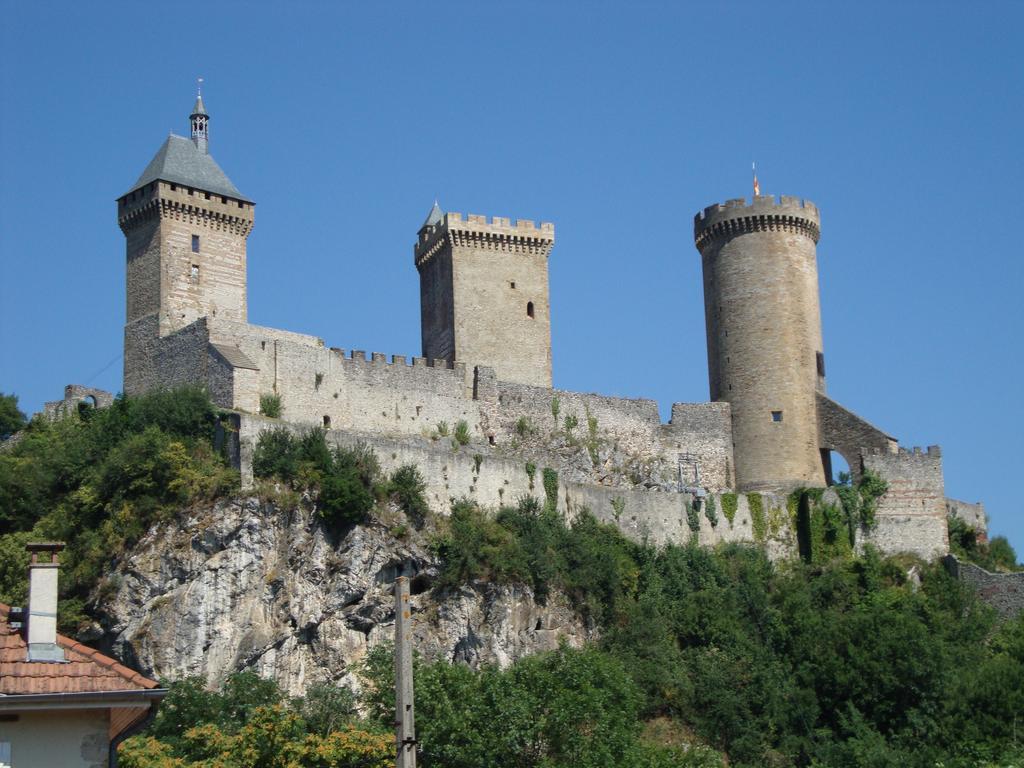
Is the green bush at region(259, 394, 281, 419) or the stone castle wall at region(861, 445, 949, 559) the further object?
the stone castle wall at region(861, 445, 949, 559)

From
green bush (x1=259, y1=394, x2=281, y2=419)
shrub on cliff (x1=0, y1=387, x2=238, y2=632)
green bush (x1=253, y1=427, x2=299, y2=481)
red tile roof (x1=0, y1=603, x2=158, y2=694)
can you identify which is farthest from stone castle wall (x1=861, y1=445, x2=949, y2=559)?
red tile roof (x1=0, y1=603, x2=158, y2=694)

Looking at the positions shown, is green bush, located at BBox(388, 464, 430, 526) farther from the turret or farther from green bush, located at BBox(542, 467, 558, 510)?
the turret

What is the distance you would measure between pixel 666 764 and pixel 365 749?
7642 mm

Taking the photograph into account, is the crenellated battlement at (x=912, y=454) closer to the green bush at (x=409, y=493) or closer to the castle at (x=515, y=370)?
the castle at (x=515, y=370)

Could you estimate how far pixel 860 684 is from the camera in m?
40.2

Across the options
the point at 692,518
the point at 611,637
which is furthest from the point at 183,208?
the point at 611,637

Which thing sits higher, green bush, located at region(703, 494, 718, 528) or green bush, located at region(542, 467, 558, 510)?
green bush, located at region(542, 467, 558, 510)

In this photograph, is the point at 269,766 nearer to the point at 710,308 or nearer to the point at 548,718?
the point at 548,718

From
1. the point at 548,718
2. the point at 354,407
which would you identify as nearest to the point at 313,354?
the point at 354,407

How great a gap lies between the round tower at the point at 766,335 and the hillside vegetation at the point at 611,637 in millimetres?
5703

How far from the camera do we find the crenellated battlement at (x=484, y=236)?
5203 cm

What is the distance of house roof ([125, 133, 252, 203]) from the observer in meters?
47.1

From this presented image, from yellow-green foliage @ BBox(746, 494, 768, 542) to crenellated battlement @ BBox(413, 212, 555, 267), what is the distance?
10839 mm

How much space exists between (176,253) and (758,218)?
61.1 feet
